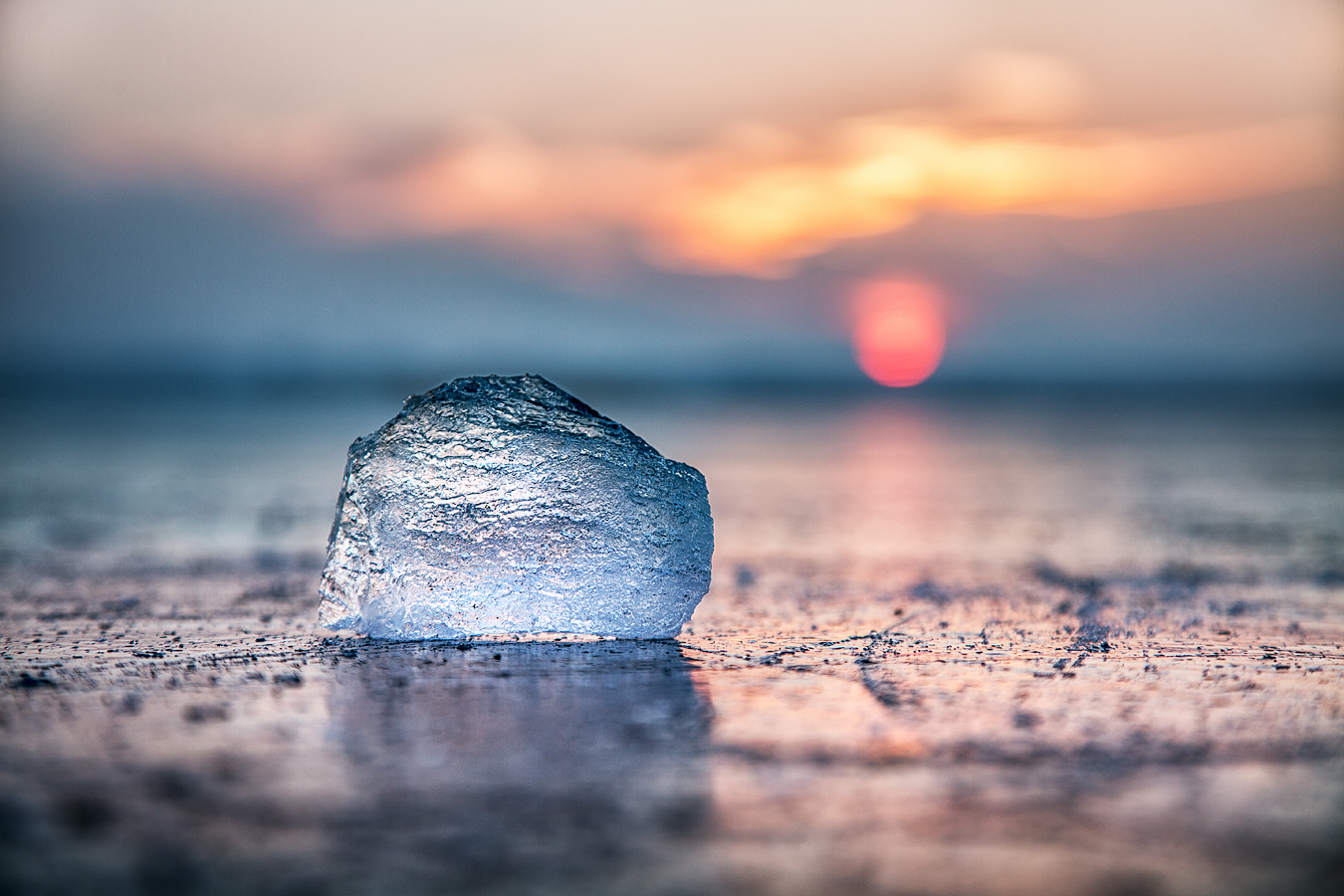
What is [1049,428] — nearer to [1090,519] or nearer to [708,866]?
[1090,519]

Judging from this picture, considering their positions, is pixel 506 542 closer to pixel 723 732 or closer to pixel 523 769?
pixel 723 732

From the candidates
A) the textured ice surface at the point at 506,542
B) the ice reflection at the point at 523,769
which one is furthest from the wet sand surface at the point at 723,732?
the textured ice surface at the point at 506,542

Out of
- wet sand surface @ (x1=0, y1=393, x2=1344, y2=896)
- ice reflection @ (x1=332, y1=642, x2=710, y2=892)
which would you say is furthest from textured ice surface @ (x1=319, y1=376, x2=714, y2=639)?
ice reflection @ (x1=332, y1=642, x2=710, y2=892)

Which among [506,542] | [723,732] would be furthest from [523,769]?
[506,542]

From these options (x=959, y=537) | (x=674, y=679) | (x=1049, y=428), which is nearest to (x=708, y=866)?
(x=674, y=679)

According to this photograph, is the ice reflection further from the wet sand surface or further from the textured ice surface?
the textured ice surface

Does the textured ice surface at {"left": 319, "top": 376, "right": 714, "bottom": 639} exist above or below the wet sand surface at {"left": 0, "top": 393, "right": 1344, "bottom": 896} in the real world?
above

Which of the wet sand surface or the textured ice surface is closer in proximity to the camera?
the wet sand surface
